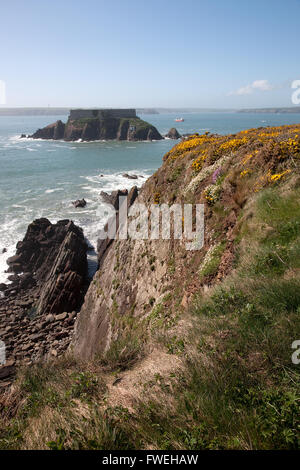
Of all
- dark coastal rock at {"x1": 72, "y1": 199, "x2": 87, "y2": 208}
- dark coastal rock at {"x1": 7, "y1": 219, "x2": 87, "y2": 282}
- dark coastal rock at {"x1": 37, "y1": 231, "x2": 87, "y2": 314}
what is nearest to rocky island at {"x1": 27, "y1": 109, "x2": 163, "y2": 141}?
dark coastal rock at {"x1": 72, "y1": 199, "x2": 87, "y2": 208}

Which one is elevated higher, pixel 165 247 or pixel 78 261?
pixel 165 247

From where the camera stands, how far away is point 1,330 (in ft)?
68.8

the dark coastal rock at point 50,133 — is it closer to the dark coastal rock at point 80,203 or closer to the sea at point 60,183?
the sea at point 60,183

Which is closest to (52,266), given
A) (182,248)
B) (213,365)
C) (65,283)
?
(65,283)

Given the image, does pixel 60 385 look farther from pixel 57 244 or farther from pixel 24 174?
pixel 24 174

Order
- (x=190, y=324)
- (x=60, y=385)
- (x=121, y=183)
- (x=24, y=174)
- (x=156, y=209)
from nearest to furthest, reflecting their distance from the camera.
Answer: (x=60, y=385), (x=190, y=324), (x=156, y=209), (x=121, y=183), (x=24, y=174)

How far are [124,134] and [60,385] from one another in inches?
6036

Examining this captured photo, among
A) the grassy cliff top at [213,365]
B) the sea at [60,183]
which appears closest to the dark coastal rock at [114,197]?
the sea at [60,183]

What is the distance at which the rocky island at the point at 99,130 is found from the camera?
140m

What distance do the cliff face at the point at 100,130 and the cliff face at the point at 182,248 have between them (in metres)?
130

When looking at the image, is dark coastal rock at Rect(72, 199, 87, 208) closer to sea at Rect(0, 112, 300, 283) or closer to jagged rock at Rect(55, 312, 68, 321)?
sea at Rect(0, 112, 300, 283)

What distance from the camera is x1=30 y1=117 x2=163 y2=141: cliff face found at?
461ft

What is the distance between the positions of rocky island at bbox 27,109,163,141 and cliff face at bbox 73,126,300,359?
426ft

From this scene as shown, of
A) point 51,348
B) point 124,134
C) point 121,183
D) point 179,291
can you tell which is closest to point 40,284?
point 51,348
